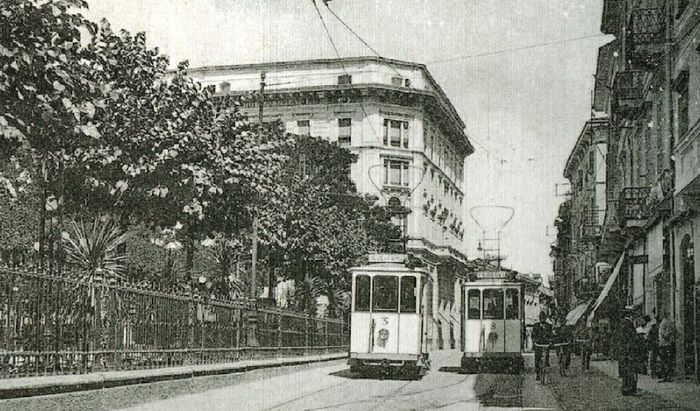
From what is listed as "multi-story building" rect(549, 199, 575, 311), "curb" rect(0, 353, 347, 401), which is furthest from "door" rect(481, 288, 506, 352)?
"multi-story building" rect(549, 199, 575, 311)

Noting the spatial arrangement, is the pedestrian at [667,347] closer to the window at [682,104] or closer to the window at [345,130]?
the window at [682,104]

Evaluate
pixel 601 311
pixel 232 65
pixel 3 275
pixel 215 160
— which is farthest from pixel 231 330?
pixel 232 65

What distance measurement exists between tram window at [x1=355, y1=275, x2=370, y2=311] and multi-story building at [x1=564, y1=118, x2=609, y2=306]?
26.9m

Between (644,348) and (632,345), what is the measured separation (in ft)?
15.2

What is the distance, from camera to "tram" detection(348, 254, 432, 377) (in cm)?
1997

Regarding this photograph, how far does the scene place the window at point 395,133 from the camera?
198 feet

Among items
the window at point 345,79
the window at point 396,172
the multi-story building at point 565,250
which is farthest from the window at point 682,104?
the multi-story building at point 565,250

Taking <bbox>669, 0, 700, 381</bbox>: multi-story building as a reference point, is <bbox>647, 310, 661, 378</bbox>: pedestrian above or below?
below

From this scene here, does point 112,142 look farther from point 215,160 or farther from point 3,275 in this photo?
point 3,275

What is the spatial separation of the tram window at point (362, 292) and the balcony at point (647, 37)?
30.8 feet

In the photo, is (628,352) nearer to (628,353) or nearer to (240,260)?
(628,353)

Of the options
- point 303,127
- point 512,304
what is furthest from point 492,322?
point 303,127

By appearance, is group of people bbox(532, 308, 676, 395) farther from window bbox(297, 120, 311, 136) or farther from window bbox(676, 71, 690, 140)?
window bbox(297, 120, 311, 136)

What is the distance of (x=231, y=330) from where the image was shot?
18.6m
